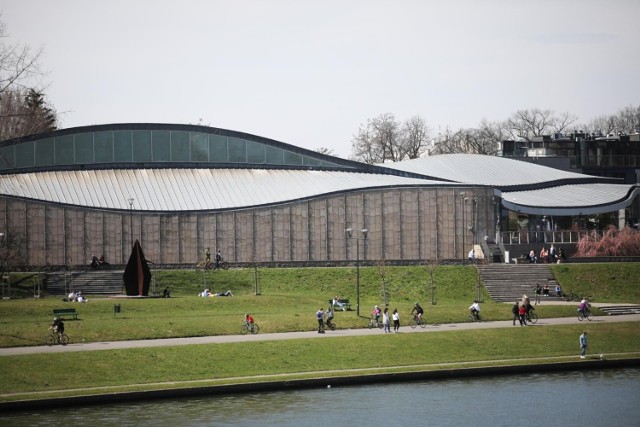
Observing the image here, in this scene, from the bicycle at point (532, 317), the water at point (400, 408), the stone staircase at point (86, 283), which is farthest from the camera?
the stone staircase at point (86, 283)

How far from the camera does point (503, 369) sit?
52531mm

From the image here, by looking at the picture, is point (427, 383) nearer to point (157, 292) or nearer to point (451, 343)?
point (451, 343)

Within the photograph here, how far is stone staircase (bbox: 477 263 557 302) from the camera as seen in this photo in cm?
7650

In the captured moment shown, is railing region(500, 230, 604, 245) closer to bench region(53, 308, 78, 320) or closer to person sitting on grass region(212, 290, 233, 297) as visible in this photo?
person sitting on grass region(212, 290, 233, 297)

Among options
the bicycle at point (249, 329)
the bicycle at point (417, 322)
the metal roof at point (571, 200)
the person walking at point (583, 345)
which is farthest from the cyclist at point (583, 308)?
the metal roof at point (571, 200)

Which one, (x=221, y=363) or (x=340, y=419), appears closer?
(x=340, y=419)

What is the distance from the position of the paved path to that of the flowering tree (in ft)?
67.7

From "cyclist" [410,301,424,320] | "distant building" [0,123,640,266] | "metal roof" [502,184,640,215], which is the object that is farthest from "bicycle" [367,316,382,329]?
"metal roof" [502,184,640,215]

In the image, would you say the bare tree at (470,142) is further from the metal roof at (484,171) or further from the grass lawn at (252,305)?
the grass lawn at (252,305)

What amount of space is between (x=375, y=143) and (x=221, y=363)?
379 ft

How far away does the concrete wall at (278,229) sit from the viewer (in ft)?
280

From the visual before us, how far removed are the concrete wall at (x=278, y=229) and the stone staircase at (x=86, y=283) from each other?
5288mm

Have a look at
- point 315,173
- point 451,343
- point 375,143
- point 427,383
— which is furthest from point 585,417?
point 375,143

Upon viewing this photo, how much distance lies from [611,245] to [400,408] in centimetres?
4845
